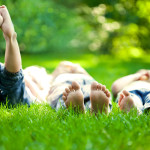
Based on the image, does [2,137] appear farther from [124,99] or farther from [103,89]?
[124,99]

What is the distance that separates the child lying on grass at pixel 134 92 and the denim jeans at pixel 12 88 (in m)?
0.76

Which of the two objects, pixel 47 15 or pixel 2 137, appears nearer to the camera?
pixel 2 137

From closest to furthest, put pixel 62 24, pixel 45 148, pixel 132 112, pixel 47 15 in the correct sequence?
1. pixel 45 148
2. pixel 132 112
3. pixel 47 15
4. pixel 62 24

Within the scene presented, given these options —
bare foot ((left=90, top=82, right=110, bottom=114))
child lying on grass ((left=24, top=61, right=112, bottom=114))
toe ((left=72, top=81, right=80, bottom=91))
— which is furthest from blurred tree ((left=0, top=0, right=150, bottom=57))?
bare foot ((left=90, top=82, right=110, bottom=114))

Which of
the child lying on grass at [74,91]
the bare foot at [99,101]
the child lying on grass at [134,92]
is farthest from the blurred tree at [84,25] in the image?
the bare foot at [99,101]

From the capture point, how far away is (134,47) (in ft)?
27.9

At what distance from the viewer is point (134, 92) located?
210 centimetres

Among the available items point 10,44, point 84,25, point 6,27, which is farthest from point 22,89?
point 84,25

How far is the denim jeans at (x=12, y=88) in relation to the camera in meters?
1.81

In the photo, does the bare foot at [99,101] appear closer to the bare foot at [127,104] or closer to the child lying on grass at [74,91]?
the child lying on grass at [74,91]

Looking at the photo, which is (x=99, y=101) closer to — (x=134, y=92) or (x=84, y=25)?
(x=134, y=92)

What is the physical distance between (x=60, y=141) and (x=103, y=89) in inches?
25.1

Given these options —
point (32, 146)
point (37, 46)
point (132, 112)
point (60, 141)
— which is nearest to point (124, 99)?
point (132, 112)

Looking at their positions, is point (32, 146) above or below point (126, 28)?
above
